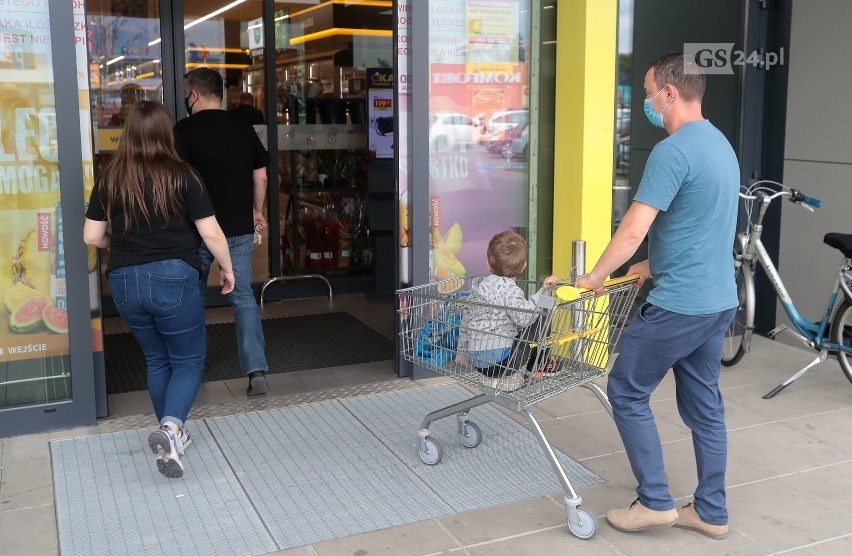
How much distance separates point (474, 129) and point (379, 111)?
262 cm

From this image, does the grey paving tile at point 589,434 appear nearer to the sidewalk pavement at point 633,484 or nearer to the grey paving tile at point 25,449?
the sidewalk pavement at point 633,484

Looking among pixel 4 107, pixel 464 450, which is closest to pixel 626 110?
pixel 464 450

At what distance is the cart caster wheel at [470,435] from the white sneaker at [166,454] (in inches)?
52.9

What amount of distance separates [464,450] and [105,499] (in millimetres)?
1654

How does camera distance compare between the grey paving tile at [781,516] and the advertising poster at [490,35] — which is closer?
the grey paving tile at [781,516]

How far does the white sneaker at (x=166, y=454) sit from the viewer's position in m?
4.01

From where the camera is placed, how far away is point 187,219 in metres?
4.18

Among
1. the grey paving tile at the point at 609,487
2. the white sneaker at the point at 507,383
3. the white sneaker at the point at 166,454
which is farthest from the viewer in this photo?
the white sneaker at the point at 166,454

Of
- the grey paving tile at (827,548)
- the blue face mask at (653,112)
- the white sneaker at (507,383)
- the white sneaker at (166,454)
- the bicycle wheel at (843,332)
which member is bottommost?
the grey paving tile at (827,548)

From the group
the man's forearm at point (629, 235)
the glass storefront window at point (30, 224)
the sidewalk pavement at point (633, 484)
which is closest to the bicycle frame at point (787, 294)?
the sidewalk pavement at point (633, 484)

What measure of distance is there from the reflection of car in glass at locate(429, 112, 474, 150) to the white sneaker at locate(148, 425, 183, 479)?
8.04 feet

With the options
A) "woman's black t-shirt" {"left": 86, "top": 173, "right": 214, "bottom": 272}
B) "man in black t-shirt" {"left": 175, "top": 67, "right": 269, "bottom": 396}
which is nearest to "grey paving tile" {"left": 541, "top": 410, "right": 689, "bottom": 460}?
"man in black t-shirt" {"left": 175, "top": 67, "right": 269, "bottom": 396}

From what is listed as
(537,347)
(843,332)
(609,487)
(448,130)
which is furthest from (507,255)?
(843,332)

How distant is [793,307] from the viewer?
5.57 metres
